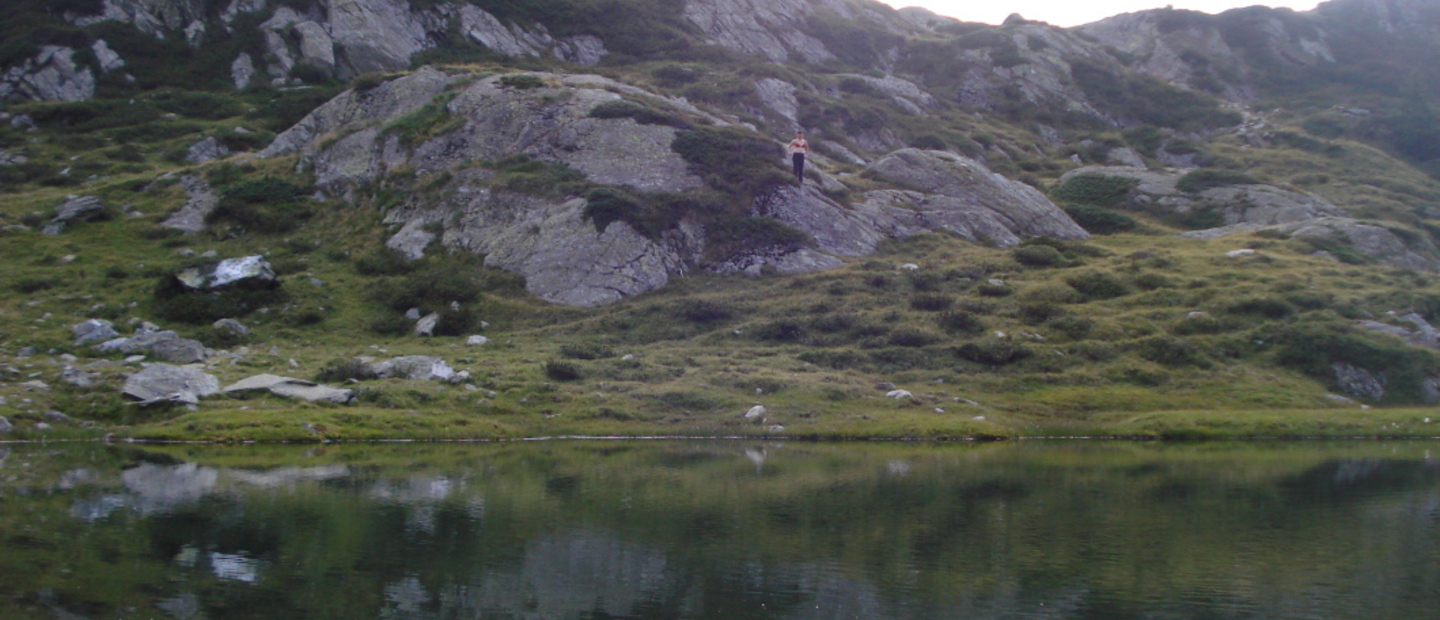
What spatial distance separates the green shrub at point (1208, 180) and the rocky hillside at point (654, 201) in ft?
1.68

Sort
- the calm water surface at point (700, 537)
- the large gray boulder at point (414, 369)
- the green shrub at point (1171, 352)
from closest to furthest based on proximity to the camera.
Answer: the calm water surface at point (700, 537), the large gray boulder at point (414, 369), the green shrub at point (1171, 352)

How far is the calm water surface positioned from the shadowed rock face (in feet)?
88.9

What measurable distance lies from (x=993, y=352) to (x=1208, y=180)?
5230cm

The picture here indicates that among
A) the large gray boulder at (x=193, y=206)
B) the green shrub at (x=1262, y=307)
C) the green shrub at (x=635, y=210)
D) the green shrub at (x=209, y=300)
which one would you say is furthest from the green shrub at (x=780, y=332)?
the large gray boulder at (x=193, y=206)

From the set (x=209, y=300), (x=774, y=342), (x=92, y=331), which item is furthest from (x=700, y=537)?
(x=209, y=300)

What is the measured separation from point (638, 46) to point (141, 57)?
162 feet

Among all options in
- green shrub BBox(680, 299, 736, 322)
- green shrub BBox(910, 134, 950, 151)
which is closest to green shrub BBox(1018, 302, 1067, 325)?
green shrub BBox(680, 299, 736, 322)

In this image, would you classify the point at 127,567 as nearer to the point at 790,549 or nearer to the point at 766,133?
the point at 790,549

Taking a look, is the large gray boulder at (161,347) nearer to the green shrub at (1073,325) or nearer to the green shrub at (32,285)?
the green shrub at (32,285)

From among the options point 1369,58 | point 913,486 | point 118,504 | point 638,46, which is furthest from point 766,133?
point 1369,58

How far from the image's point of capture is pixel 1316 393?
4538 centimetres

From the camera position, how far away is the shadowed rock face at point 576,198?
191 feet

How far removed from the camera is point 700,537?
20234 mm

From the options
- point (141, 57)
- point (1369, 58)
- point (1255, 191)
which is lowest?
point (1255, 191)
